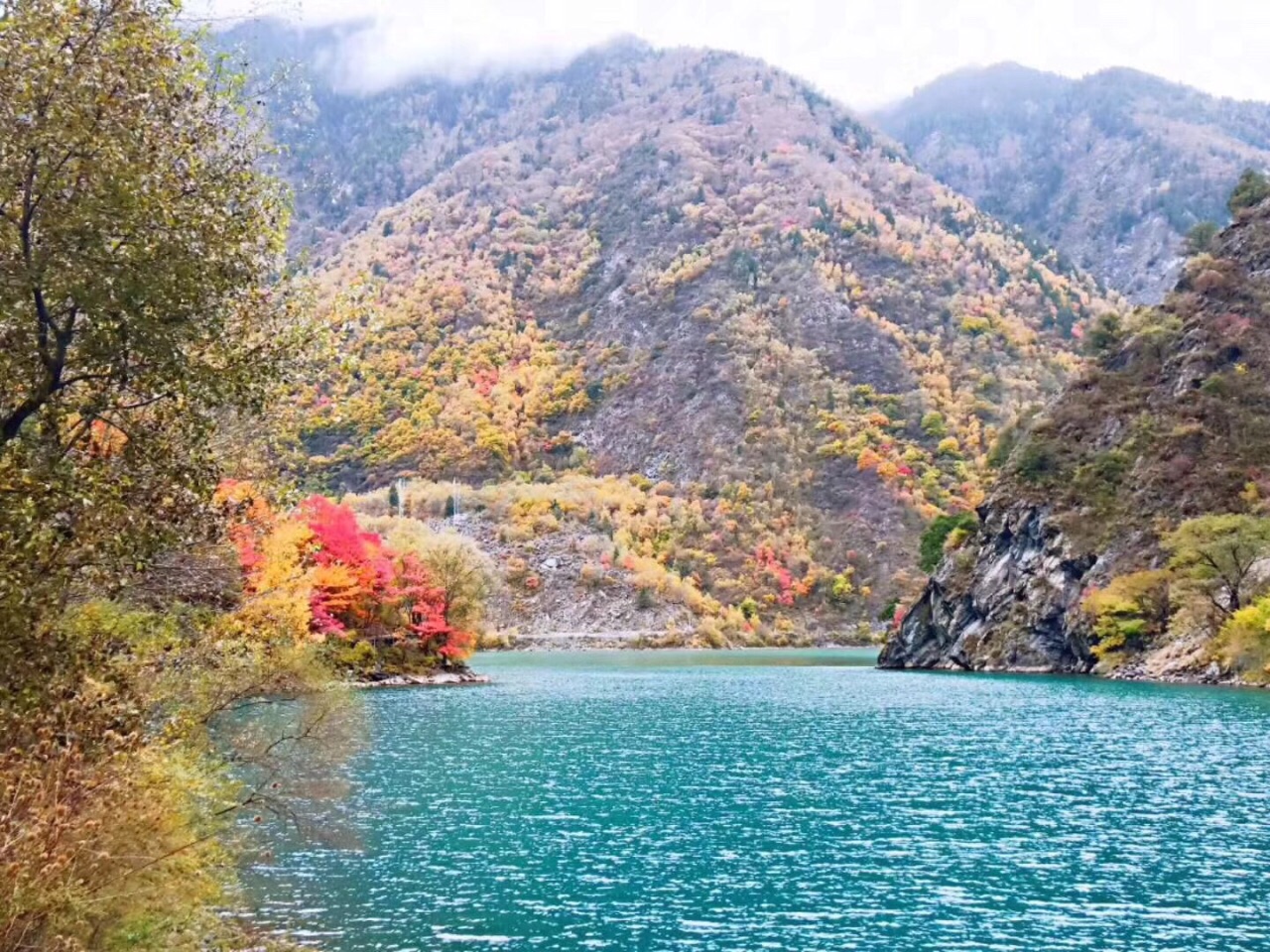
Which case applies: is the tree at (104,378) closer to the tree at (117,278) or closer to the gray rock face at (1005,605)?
the tree at (117,278)

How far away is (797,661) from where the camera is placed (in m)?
143

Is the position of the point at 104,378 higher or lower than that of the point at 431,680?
higher

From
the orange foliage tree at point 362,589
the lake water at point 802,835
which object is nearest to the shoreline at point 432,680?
the orange foliage tree at point 362,589

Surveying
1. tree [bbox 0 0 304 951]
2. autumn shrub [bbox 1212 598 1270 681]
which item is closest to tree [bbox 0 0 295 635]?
tree [bbox 0 0 304 951]

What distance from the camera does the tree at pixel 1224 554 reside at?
295 feet

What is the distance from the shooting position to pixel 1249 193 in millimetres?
130375

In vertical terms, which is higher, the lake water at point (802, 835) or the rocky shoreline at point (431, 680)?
the lake water at point (802, 835)

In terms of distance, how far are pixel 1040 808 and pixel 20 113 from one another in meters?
37.1

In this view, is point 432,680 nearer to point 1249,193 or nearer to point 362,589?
point 362,589

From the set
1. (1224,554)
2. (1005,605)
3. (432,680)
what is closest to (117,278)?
(432,680)

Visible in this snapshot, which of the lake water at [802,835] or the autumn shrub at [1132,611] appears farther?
the autumn shrub at [1132,611]

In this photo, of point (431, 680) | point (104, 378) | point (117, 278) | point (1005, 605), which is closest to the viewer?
point (117, 278)

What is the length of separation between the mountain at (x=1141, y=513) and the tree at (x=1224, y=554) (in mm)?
119

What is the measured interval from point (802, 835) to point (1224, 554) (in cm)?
7113
